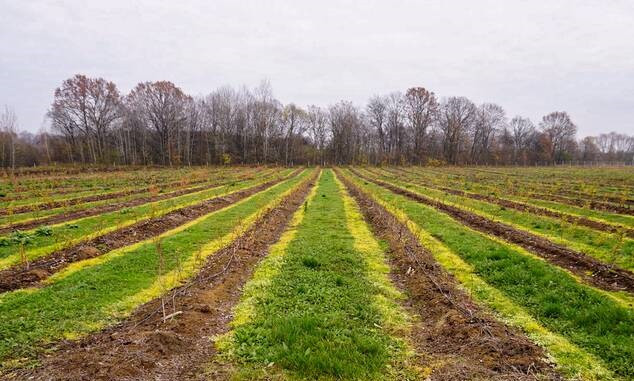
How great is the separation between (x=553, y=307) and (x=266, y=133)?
85.8 meters

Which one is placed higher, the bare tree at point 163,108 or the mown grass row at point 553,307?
the bare tree at point 163,108

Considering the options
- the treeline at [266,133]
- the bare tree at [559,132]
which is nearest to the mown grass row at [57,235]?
the treeline at [266,133]

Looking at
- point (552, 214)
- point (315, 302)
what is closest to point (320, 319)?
point (315, 302)

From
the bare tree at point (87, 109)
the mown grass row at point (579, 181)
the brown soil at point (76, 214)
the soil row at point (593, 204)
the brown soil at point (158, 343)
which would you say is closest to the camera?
the brown soil at point (158, 343)

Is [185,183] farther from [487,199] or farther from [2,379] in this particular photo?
[2,379]

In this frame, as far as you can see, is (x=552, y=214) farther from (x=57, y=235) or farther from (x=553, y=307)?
(x=57, y=235)

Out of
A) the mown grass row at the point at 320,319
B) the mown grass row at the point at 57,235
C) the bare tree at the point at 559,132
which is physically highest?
the bare tree at the point at 559,132

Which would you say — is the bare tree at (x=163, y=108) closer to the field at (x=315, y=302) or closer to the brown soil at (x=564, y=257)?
the field at (x=315, y=302)

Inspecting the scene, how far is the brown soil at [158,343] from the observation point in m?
4.91

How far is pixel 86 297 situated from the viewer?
25.0 feet

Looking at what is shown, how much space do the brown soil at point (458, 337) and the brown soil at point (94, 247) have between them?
8755mm

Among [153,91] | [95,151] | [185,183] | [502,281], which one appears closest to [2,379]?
[502,281]

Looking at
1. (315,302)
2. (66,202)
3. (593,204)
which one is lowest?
(315,302)

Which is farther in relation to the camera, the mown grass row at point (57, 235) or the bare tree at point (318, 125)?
the bare tree at point (318, 125)
